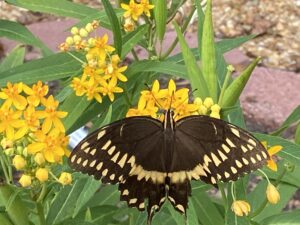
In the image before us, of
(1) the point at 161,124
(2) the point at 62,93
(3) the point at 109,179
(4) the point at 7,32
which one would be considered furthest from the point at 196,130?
(4) the point at 7,32

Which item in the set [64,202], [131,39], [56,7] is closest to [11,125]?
[64,202]

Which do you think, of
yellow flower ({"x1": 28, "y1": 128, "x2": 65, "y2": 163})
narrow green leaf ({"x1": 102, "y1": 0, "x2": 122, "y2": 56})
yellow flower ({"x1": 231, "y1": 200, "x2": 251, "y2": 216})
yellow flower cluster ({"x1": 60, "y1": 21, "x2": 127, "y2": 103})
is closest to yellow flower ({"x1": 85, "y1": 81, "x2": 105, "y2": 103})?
yellow flower cluster ({"x1": 60, "y1": 21, "x2": 127, "y2": 103})

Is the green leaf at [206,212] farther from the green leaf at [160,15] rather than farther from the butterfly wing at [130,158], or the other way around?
the green leaf at [160,15]

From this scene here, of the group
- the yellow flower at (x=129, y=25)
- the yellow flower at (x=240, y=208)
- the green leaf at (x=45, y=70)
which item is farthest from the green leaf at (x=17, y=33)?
the yellow flower at (x=240, y=208)

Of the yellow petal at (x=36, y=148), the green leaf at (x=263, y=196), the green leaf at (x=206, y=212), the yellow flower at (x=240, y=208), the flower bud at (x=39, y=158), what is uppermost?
the yellow petal at (x=36, y=148)

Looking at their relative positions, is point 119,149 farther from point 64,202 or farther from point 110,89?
point 64,202

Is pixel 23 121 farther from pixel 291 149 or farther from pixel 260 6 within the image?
pixel 260 6

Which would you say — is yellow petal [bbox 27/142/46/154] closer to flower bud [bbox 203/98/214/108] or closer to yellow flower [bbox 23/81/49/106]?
yellow flower [bbox 23/81/49/106]
